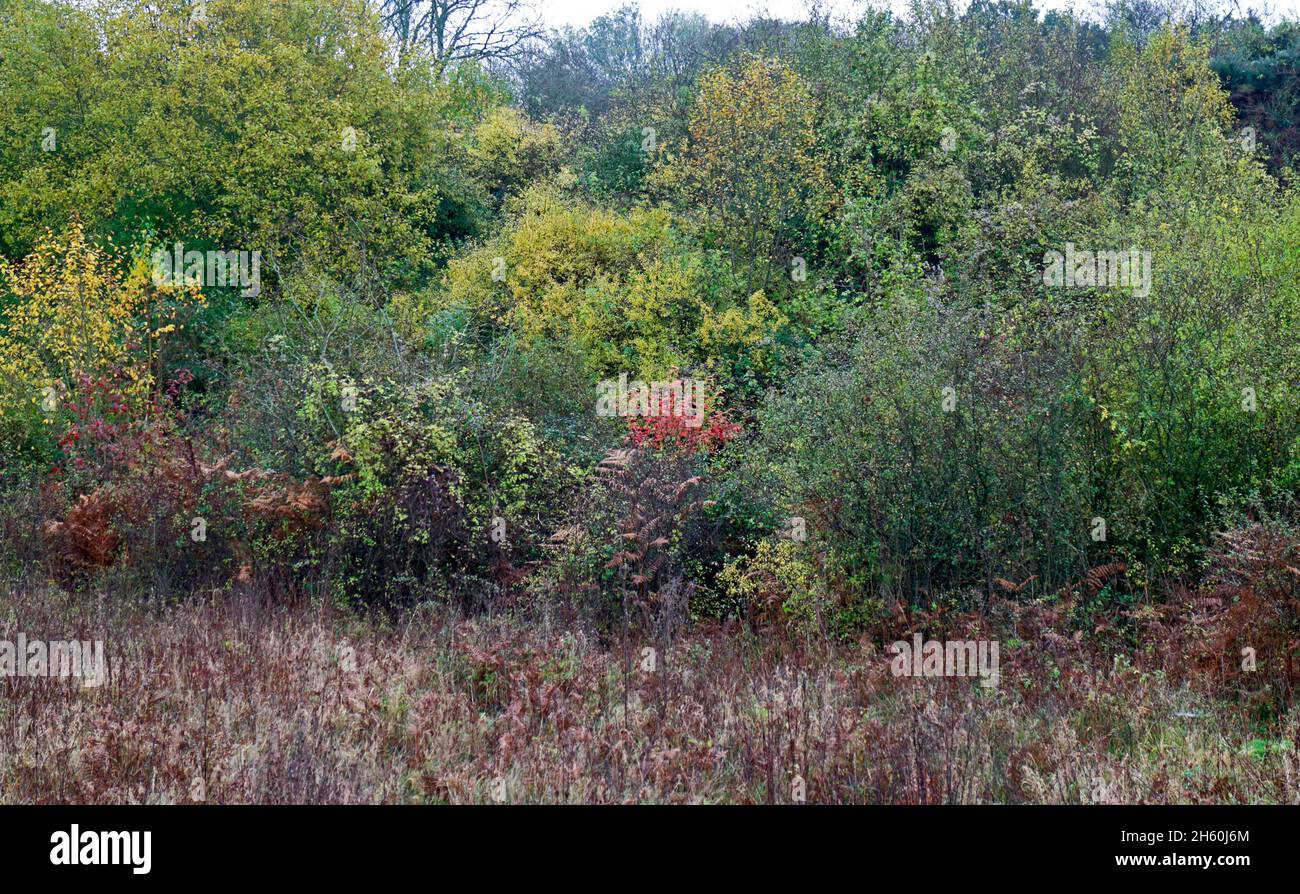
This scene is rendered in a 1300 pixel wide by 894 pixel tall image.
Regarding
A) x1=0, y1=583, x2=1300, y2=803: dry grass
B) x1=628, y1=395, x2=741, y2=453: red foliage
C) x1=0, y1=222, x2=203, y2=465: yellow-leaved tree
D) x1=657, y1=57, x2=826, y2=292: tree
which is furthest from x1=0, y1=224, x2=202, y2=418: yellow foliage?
x1=657, y1=57, x2=826, y2=292: tree

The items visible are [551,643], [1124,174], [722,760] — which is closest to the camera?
[722,760]

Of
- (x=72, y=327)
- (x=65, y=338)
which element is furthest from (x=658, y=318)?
(x=65, y=338)

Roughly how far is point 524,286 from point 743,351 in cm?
370

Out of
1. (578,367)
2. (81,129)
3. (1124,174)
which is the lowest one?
(578,367)

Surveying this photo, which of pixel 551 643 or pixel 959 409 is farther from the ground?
pixel 959 409

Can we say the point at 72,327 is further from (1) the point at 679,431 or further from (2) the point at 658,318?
(1) the point at 679,431

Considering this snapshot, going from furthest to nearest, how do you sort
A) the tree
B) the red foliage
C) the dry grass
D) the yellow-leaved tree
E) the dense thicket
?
1. the tree
2. the yellow-leaved tree
3. the red foliage
4. the dense thicket
5. the dry grass

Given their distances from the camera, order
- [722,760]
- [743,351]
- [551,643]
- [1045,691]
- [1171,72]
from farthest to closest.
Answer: [1171,72]
[743,351]
[551,643]
[1045,691]
[722,760]

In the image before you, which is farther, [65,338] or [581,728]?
[65,338]

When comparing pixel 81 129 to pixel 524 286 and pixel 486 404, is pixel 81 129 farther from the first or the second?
pixel 486 404

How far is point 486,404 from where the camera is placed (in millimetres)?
12422

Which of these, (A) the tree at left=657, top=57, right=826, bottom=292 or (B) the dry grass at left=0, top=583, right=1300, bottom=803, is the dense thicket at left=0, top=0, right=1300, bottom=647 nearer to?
(A) the tree at left=657, top=57, right=826, bottom=292
